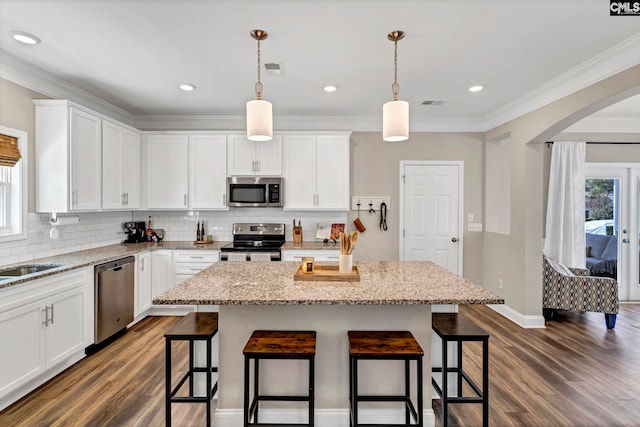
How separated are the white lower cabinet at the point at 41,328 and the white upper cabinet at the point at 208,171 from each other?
1.72 metres

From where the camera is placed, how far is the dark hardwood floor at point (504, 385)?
2309mm

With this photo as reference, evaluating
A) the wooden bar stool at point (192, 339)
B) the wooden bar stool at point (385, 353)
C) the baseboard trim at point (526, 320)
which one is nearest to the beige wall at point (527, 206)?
the baseboard trim at point (526, 320)

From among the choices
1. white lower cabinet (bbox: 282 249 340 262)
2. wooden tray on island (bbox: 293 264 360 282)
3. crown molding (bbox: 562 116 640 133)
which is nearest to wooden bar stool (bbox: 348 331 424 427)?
wooden tray on island (bbox: 293 264 360 282)

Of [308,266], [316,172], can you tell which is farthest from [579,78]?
[308,266]

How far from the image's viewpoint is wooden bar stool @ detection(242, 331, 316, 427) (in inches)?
72.1

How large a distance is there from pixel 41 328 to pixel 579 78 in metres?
4.96

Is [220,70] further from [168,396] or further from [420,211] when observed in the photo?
[420,211]

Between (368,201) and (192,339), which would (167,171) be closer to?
(368,201)

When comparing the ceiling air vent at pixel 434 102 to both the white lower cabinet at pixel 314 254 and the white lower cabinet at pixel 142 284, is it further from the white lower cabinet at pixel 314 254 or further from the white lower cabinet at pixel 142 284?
the white lower cabinet at pixel 142 284

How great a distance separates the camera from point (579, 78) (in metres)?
3.19

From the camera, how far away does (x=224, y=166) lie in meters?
4.63

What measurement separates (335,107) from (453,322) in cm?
304

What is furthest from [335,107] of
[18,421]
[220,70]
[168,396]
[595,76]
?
[18,421]

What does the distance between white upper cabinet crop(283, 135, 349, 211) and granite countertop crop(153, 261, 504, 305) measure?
6.69ft
